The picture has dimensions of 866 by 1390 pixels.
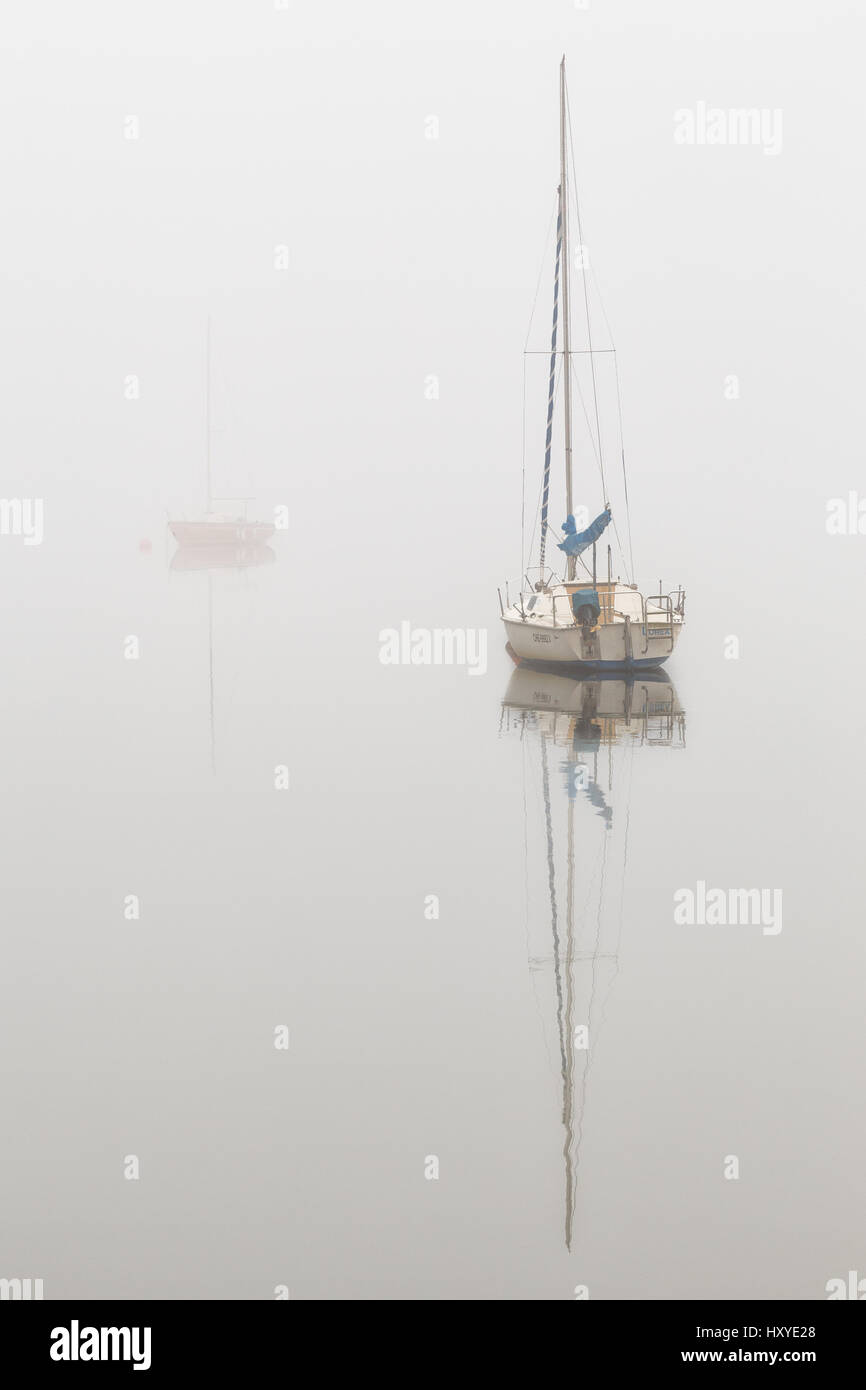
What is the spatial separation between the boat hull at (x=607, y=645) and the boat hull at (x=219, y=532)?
1710 inches

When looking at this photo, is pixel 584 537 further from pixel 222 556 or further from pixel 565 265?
pixel 222 556

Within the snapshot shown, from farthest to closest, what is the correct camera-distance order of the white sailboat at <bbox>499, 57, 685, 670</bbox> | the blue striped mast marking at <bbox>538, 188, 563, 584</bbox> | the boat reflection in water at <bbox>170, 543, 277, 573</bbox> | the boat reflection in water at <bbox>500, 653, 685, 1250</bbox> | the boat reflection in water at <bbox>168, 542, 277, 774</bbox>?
the boat reflection in water at <bbox>170, 543, 277, 573</bbox> → the boat reflection in water at <bbox>168, 542, 277, 774</bbox> → the blue striped mast marking at <bbox>538, 188, 563, 584</bbox> → the white sailboat at <bbox>499, 57, 685, 670</bbox> → the boat reflection in water at <bbox>500, 653, 685, 1250</bbox>

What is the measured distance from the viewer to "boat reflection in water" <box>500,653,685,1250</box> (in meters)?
9.08

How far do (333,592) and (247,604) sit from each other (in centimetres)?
288

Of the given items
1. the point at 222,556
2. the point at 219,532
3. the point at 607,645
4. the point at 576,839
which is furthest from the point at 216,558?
the point at 576,839

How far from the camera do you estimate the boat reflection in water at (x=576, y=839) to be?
9.08 m

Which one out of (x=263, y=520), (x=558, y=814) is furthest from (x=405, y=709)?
(x=263, y=520)

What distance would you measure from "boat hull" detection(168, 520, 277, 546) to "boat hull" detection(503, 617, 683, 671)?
4344cm

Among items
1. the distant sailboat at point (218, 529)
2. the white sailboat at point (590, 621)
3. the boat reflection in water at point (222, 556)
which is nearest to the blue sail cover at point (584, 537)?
the white sailboat at point (590, 621)

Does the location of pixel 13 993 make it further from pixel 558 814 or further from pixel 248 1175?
pixel 558 814

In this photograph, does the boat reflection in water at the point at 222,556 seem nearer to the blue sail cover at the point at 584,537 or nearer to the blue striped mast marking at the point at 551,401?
the blue striped mast marking at the point at 551,401

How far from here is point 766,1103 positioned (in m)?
8.21

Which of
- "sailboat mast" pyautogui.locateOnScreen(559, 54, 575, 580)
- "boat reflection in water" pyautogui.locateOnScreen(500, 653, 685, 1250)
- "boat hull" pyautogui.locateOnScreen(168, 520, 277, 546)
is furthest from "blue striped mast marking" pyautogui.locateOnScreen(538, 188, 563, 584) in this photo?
"boat hull" pyautogui.locateOnScreen(168, 520, 277, 546)

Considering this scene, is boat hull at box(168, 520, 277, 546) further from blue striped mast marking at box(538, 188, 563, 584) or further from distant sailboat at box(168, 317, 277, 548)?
blue striped mast marking at box(538, 188, 563, 584)
